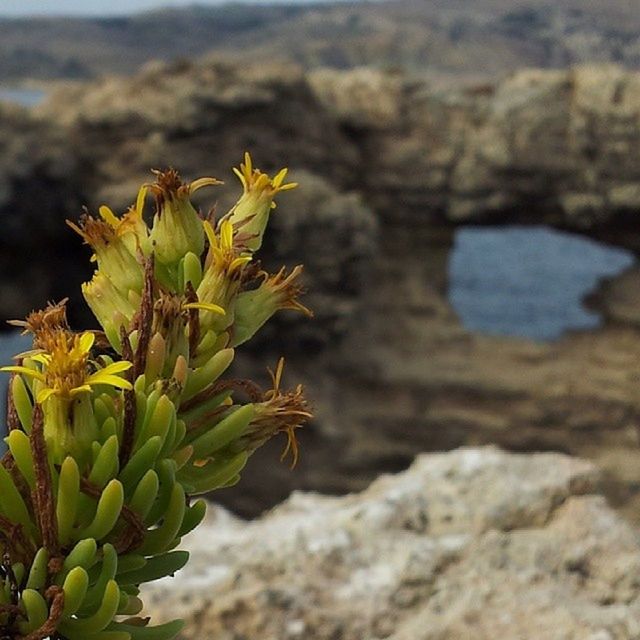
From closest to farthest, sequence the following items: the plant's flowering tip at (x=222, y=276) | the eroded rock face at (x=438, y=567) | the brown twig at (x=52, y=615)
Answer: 1. the brown twig at (x=52, y=615)
2. the plant's flowering tip at (x=222, y=276)
3. the eroded rock face at (x=438, y=567)

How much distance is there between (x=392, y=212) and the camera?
324 inches

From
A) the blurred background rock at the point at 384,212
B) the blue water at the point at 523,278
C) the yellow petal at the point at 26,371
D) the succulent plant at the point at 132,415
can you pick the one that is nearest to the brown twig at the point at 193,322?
the succulent plant at the point at 132,415

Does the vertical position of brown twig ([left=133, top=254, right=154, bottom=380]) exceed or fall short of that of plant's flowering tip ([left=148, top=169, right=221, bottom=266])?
it falls short

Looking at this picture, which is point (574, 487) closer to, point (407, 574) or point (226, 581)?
point (407, 574)

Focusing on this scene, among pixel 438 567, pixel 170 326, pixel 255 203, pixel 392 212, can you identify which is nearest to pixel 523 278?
pixel 392 212

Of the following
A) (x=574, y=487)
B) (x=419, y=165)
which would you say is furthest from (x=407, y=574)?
(x=419, y=165)

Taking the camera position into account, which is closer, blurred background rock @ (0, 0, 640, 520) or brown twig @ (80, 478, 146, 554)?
brown twig @ (80, 478, 146, 554)

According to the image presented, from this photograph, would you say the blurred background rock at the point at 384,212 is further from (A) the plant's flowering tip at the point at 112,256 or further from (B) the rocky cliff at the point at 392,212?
(A) the plant's flowering tip at the point at 112,256

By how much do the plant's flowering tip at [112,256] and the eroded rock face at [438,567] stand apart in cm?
74

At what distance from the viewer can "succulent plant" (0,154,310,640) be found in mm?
671

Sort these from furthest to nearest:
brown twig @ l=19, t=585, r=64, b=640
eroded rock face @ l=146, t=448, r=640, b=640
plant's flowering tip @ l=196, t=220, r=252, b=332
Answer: eroded rock face @ l=146, t=448, r=640, b=640 → plant's flowering tip @ l=196, t=220, r=252, b=332 → brown twig @ l=19, t=585, r=64, b=640

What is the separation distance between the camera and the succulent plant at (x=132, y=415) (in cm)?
67

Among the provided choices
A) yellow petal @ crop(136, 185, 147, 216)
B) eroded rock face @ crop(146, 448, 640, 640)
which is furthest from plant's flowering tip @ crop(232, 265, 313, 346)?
eroded rock face @ crop(146, 448, 640, 640)

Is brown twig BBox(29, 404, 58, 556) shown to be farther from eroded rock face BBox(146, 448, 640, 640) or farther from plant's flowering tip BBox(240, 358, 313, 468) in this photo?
eroded rock face BBox(146, 448, 640, 640)
